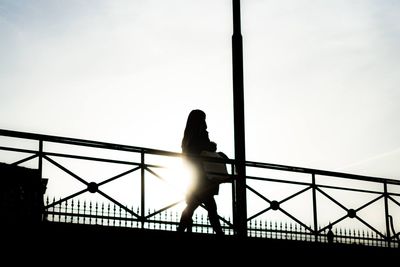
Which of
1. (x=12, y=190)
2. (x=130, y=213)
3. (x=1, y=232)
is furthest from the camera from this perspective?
(x=130, y=213)

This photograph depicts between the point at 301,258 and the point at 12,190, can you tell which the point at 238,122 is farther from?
the point at 12,190

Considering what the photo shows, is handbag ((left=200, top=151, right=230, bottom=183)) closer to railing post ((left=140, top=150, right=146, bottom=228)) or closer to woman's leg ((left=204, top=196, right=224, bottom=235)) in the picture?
woman's leg ((left=204, top=196, right=224, bottom=235))

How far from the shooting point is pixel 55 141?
428 inches

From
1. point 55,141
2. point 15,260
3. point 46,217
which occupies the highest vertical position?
point 55,141

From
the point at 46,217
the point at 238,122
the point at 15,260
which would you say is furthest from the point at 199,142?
the point at 15,260

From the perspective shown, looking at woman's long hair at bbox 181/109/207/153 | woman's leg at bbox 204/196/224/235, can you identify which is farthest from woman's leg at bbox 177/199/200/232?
woman's long hair at bbox 181/109/207/153

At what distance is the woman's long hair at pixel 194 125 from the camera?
11648 millimetres

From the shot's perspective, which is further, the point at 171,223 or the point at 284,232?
the point at 284,232

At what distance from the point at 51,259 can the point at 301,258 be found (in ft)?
13.7

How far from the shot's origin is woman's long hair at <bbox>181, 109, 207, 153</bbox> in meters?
11.6

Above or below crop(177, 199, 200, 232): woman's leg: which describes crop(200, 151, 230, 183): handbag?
above

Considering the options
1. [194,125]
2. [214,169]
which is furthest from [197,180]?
[194,125]

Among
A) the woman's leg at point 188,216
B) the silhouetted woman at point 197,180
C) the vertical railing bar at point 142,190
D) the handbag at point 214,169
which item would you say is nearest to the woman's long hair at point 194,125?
the silhouetted woman at point 197,180

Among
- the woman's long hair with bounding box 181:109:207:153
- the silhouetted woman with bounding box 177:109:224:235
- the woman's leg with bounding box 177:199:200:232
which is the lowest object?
the woman's leg with bounding box 177:199:200:232
